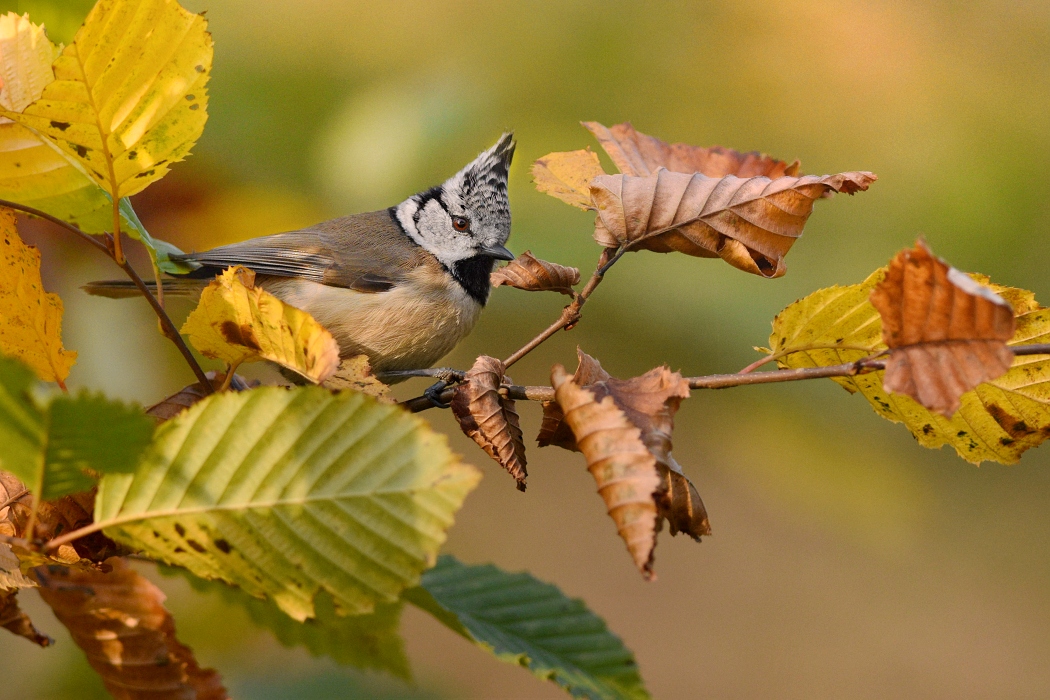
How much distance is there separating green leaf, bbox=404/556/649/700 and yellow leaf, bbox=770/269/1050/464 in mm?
561

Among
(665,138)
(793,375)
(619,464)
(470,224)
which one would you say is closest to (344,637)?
(619,464)

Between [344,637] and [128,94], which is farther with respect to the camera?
[344,637]

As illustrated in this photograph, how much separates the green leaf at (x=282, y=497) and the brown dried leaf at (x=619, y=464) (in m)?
0.24

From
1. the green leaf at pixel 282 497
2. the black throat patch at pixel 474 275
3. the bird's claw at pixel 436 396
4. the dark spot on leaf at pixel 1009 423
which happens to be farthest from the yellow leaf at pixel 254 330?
the black throat patch at pixel 474 275

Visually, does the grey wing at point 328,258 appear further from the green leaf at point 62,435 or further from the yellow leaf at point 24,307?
the green leaf at point 62,435

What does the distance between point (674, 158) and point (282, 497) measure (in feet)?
3.44

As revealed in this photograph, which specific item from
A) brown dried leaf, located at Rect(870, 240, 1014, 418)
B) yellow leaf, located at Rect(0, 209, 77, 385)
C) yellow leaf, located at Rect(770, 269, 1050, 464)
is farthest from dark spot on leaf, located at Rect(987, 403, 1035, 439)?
yellow leaf, located at Rect(0, 209, 77, 385)

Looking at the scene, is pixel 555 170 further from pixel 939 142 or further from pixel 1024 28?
pixel 1024 28

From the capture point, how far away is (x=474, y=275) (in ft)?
10.4

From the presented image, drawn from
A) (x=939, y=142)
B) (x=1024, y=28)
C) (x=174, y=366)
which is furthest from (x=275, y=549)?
(x=1024, y=28)

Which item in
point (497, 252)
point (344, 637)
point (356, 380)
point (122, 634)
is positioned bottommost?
point (344, 637)

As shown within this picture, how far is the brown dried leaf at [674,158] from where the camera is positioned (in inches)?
64.6

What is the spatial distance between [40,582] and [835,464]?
9.81 feet

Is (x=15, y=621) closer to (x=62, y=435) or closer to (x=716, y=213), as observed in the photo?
(x=62, y=435)
